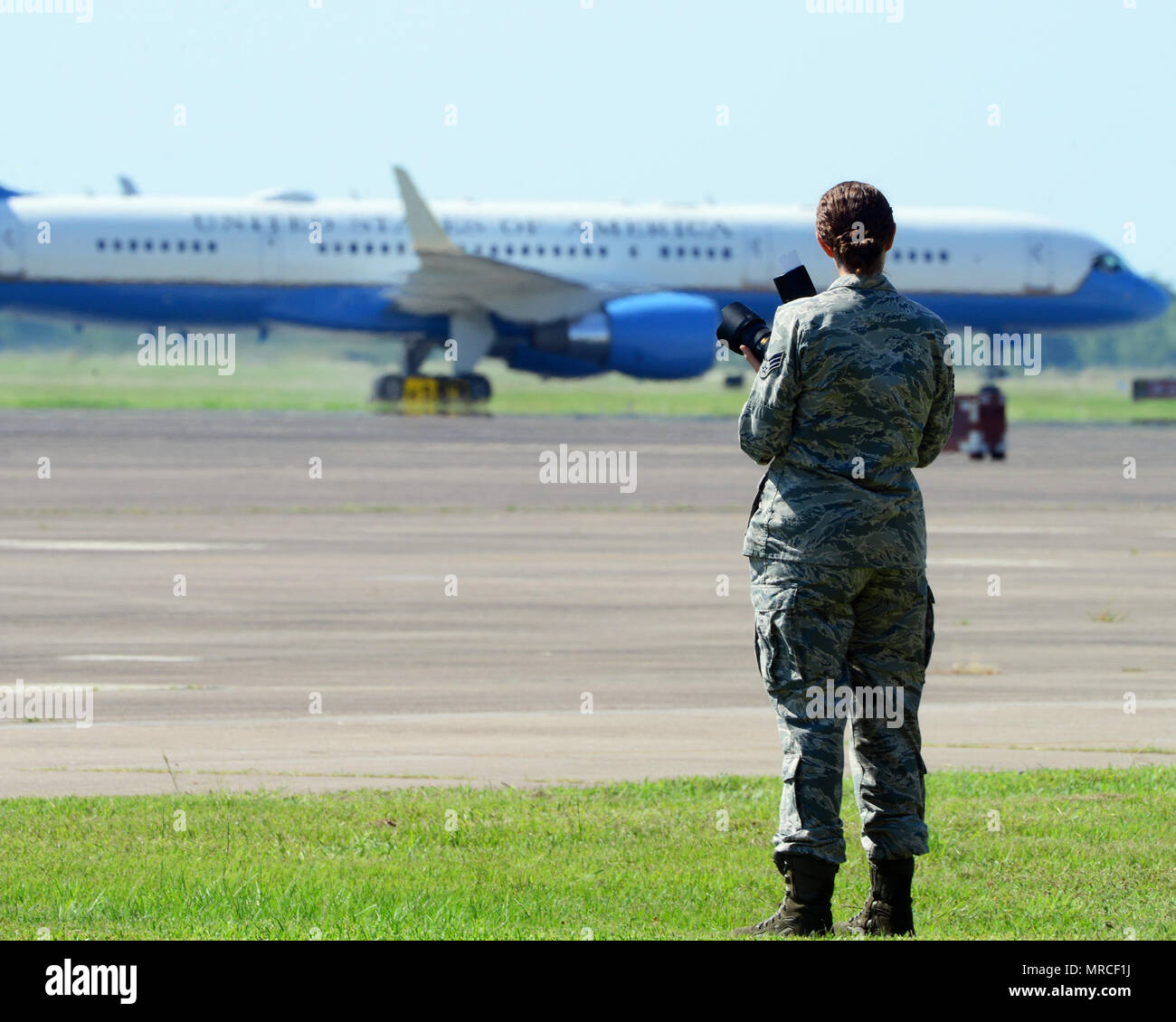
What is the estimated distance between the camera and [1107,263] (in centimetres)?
5569

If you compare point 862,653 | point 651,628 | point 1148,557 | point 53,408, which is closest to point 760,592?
point 862,653

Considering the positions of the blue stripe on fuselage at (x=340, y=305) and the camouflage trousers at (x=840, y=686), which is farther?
the blue stripe on fuselage at (x=340, y=305)

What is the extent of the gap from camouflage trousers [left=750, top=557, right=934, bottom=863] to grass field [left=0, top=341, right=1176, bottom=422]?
155 feet

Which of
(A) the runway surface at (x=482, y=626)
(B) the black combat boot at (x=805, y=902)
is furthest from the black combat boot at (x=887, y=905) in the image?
(A) the runway surface at (x=482, y=626)

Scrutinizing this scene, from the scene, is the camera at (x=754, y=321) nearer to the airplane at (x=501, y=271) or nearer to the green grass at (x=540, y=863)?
the green grass at (x=540, y=863)

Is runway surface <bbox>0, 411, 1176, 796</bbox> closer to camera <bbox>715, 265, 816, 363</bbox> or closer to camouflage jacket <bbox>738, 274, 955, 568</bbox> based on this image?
camera <bbox>715, 265, 816, 363</bbox>

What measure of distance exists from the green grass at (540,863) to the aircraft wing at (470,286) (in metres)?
42.8

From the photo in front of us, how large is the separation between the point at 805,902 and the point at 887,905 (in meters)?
0.26

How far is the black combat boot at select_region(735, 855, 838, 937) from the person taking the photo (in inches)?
253

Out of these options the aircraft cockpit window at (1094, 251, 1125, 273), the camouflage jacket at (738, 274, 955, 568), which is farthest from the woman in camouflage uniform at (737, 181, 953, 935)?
the aircraft cockpit window at (1094, 251, 1125, 273)

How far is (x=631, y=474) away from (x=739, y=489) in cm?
227

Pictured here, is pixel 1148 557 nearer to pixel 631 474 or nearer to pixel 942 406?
pixel 631 474

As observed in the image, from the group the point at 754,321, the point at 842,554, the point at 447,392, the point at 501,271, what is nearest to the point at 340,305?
the point at 447,392

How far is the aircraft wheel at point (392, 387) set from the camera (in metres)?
54.8
